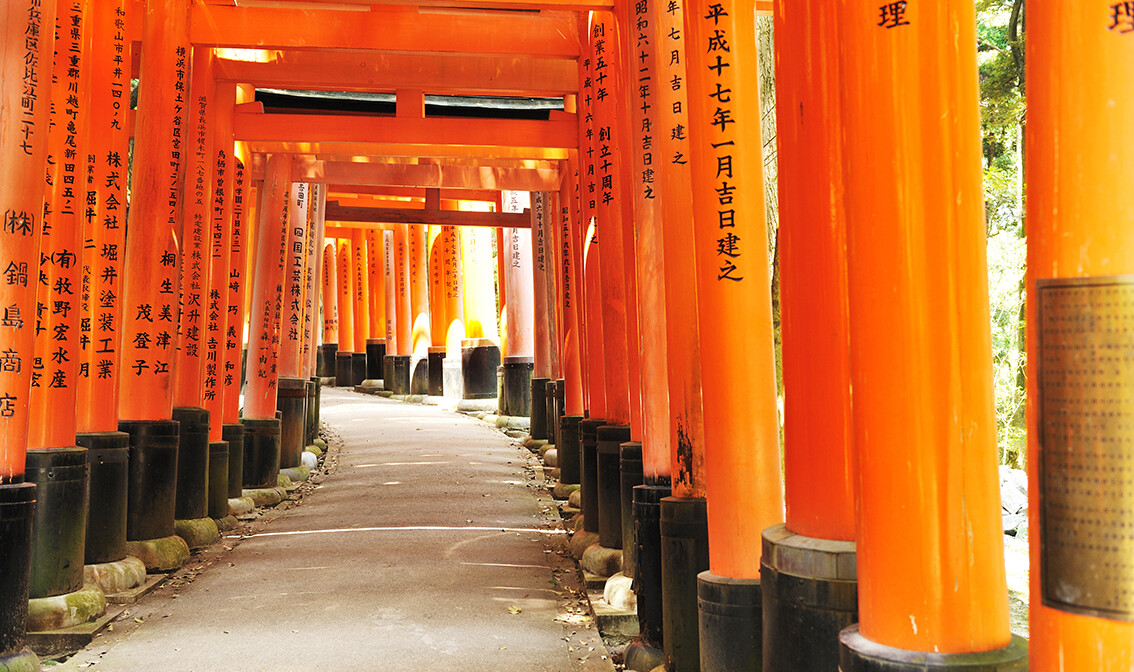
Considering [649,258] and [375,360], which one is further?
[375,360]

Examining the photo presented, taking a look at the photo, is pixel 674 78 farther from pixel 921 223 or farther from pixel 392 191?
pixel 392 191

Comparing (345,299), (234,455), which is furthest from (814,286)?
(345,299)

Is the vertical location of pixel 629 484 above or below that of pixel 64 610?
above

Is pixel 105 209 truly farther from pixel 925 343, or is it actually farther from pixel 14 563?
pixel 925 343

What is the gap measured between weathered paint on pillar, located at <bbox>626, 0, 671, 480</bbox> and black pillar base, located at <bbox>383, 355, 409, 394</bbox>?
58.2 ft

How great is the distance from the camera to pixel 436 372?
69.4ft

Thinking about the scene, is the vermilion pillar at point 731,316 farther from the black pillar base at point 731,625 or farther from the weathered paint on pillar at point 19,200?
the weathered paint on pillar at point 19,200

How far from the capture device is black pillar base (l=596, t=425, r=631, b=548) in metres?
6.70

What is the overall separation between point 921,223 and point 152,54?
6.47 meters

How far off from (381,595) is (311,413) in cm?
860

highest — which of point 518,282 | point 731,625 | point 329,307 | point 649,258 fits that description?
point 329,307

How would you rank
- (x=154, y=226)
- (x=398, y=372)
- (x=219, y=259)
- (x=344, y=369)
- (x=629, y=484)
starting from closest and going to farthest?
(x=629, y=484) → (x=154, y=226) → (x=219, y=259) → (x=398, y=372) → (x=344, y=369)

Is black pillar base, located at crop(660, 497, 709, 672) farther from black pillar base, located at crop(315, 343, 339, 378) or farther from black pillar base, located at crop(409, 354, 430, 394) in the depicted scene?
black pillar base, located at crop(315, 343, 339, 378)

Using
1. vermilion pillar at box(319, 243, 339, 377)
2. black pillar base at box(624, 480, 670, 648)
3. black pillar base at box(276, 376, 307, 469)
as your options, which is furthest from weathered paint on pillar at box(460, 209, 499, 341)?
black pillar base at box(624, 480, 670, 648)
